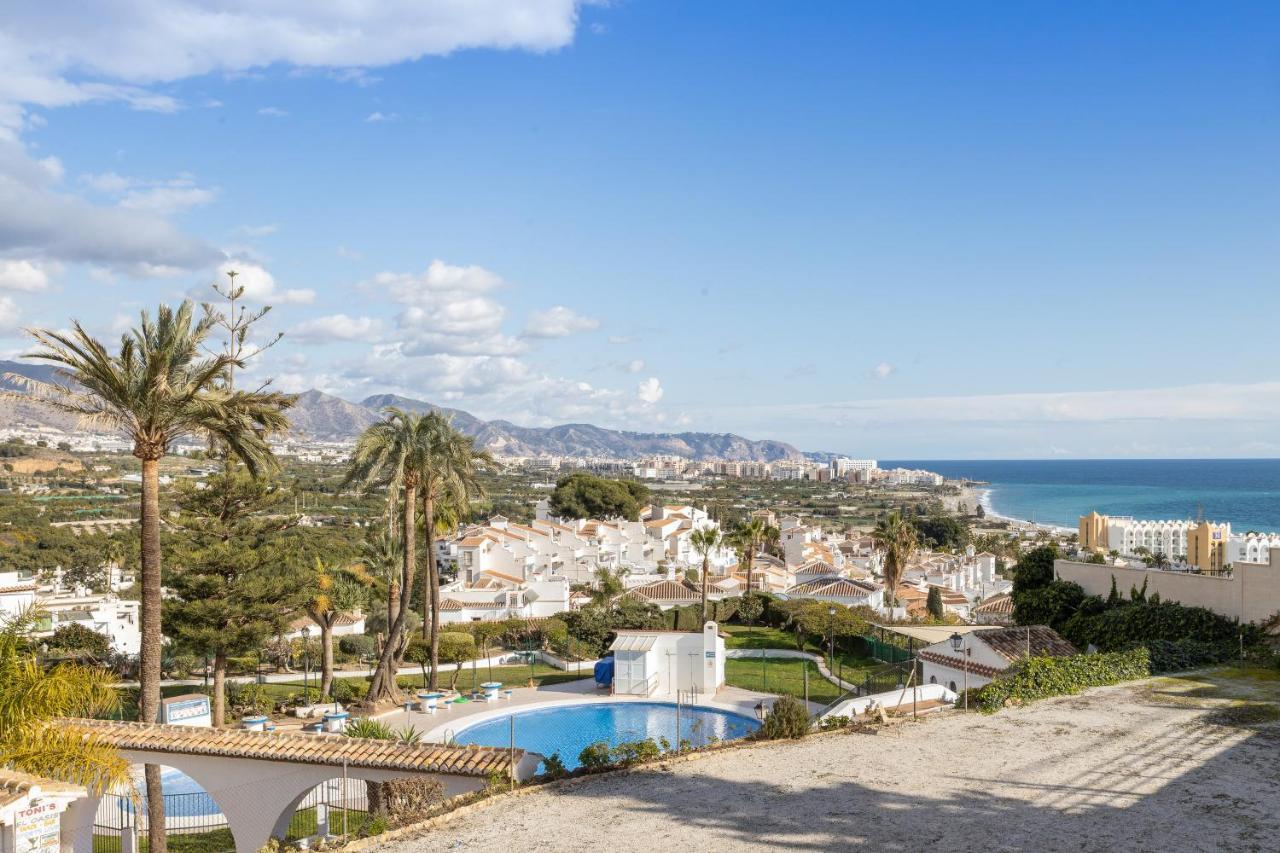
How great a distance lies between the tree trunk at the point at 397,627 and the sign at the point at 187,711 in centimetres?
594

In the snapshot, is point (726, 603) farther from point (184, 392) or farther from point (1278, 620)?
point (184, 392)

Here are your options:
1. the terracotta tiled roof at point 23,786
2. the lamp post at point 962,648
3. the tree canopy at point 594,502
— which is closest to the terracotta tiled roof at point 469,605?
the lamp post at point 962,648

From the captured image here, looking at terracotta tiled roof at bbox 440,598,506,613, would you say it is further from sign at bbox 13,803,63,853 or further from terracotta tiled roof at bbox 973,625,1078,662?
sign at bbox 13,803,63,853

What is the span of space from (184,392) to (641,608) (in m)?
27.0

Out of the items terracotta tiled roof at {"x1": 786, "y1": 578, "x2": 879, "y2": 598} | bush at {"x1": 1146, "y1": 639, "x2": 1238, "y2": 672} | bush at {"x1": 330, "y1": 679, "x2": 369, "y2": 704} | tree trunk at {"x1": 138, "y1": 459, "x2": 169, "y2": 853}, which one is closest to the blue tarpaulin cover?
bush at {"x1": 330, "y1": 679, "x2": 369, "y2": 704}

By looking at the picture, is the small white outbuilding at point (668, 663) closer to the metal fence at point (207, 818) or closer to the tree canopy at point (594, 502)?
the metal fence at point (207, 818)

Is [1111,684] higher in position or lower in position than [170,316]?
lower

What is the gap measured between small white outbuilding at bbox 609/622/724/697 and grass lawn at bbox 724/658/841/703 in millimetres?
1422

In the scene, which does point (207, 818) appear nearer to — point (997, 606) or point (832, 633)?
point (832, 633)

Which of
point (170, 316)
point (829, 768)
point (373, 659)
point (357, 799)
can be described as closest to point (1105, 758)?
point (829, 768)

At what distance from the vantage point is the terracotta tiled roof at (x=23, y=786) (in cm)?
959

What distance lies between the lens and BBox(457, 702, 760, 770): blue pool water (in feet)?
76.7

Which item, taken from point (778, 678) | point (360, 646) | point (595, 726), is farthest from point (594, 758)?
point (360, 646)

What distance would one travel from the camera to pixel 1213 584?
2325 cm
